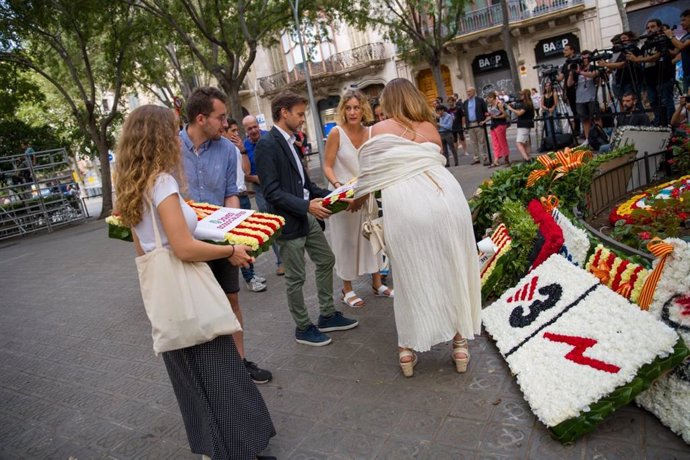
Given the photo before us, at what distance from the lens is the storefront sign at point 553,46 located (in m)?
27.4

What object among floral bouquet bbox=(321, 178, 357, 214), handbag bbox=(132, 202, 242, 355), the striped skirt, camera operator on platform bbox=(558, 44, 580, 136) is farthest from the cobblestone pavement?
camera operator on platform bbox=(558, 44, 580, 136)

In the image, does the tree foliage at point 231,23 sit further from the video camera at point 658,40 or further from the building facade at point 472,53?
the video camera at point 658,40

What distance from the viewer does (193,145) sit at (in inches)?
151

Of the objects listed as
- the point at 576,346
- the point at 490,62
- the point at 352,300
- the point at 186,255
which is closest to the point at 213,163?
the point at 186,255

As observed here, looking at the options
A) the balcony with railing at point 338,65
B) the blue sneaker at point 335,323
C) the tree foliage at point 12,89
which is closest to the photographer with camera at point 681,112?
the blue sneaker at point 335,323

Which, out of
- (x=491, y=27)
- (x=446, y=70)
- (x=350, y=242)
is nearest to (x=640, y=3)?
(x=491, y=27)

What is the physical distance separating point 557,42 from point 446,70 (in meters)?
6.40

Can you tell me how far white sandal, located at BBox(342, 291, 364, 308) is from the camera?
5262mm

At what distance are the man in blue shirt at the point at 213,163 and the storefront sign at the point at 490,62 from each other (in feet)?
92.7

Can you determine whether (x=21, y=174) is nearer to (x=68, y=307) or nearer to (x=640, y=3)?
(x=68, y=307)

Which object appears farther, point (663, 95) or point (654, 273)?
point (663, 95)

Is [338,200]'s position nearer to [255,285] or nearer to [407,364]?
[407,364]

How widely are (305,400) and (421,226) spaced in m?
1.43

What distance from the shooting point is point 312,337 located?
4.51m
